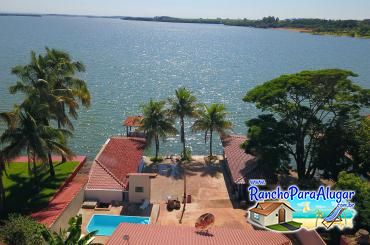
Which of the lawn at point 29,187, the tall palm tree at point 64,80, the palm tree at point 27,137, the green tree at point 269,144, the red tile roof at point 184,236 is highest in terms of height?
the tall palm tree at point 64,80

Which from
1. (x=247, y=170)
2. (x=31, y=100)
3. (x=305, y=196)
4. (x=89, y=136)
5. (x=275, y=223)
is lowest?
(x=89, y=136)

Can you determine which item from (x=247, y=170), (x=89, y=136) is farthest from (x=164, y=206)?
(x=89, y=136)

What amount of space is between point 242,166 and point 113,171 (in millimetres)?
11088

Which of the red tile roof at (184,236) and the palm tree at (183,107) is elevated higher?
the palm tree at (183,107)

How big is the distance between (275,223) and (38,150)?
1728 centimetres

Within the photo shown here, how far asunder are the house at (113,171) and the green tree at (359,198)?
16.8 m

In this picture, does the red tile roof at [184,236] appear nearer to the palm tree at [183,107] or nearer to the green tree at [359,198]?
the green tree at [359,198]

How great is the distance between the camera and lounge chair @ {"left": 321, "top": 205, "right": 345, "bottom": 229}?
70.4ft

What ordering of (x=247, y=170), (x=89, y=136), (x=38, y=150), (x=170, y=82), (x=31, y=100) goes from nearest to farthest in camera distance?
(x=38, y=150) < (x=31, y=100) < (x=247, y=170) < (x=89, y=136) < (x=170, y=82)

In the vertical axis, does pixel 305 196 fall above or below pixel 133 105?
above

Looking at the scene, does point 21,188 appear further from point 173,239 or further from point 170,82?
point 170,82

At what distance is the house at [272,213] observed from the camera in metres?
21.9

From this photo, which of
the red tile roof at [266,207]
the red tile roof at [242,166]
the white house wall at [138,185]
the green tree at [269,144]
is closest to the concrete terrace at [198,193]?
the white house wall at [138,185]

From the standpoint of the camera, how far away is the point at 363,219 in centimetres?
2456
